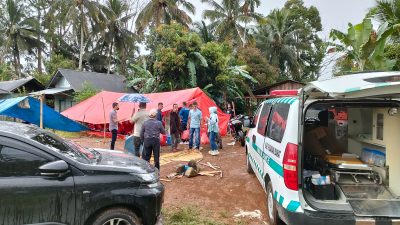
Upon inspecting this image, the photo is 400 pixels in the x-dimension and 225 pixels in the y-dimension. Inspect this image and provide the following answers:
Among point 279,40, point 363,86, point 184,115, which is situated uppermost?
point 279,40

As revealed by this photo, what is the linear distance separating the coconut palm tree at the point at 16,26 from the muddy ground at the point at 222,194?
1446 inches

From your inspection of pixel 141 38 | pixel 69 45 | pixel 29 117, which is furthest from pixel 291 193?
pixel 69 45

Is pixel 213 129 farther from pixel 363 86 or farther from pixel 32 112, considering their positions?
pixel 363 86

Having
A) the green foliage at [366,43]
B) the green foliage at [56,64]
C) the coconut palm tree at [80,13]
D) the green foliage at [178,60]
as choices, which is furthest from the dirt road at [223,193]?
the green foliage at [56,64]

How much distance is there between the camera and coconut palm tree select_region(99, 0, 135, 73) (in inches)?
1494

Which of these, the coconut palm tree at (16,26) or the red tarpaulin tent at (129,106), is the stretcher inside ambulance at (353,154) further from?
the coconut palm tree at (16,26)

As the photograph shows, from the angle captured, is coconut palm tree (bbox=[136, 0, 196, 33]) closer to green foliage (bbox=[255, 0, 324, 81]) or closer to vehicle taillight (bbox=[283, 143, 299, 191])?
green foliage (bbox=[255, 0, 324, 81])

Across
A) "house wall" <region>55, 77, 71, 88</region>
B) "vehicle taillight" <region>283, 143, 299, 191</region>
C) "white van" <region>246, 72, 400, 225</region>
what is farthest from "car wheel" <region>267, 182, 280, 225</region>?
"house wall" <region>55, 77, 71, 88</region>

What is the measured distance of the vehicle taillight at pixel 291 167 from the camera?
162 inches

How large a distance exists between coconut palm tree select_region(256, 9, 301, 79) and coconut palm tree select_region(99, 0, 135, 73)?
14.0 meters

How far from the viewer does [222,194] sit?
23.4 feet

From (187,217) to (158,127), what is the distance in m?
2.76

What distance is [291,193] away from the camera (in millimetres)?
4160

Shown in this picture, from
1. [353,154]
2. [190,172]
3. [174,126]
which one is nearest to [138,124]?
[190,172]
